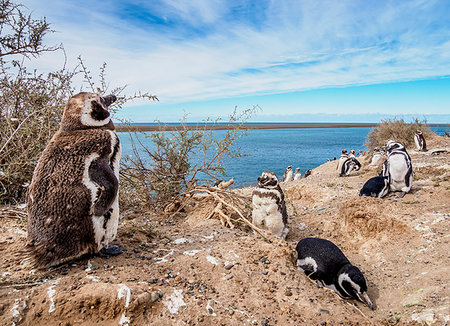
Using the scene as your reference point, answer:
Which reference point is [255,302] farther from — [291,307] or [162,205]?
[162,205]

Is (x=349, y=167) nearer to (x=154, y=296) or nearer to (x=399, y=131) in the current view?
(x=399, y=131)

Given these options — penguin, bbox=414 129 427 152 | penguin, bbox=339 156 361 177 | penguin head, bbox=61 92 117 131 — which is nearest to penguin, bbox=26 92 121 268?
penguin head, bbox=61 92 117 131

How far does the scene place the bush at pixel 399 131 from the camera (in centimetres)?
1738

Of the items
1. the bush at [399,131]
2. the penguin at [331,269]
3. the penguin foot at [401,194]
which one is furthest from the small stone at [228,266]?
the bush at [399,131]

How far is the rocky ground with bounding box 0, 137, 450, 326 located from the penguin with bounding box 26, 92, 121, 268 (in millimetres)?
173

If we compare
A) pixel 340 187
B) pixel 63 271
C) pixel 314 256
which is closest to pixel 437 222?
pixel 314 256

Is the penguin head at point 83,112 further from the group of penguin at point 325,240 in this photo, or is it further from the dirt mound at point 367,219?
the dirt mound at point 367,219

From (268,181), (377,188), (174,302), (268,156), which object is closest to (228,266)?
(174,302)

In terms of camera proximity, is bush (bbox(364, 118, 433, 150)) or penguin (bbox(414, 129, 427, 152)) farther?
bush (bbox(364, 118, 433, 150))

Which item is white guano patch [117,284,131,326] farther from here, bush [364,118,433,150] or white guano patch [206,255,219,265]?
bush [364,118,433,150]

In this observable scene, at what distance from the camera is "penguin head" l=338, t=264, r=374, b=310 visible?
10.9ft

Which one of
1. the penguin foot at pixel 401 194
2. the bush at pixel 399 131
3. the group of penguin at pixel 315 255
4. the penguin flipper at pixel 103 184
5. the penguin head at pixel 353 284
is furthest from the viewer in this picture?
the bush at pixel 399 131

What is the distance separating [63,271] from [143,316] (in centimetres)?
85

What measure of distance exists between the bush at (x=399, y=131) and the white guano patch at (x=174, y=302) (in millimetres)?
18571
